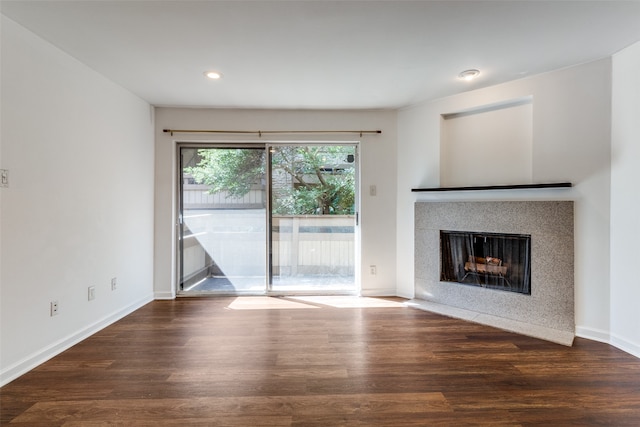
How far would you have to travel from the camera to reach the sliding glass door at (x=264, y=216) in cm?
361

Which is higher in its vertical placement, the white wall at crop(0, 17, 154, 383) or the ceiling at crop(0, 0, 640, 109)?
the ceiling at crop(0, 0, 640, 109)

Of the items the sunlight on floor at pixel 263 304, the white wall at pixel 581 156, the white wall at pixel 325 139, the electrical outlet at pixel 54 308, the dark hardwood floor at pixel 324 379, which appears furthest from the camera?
the white wall at pixel 325 139

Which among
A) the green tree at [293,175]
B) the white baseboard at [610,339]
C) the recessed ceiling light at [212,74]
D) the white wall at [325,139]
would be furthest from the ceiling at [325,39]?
the white baseboard at [610,339]

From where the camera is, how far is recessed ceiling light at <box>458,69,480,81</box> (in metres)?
2.53

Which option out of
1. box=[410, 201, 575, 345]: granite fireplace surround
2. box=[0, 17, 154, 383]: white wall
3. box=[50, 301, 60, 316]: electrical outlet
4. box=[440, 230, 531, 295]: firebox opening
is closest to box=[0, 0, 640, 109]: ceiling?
box=[0, 17, 154, 383]: white wall

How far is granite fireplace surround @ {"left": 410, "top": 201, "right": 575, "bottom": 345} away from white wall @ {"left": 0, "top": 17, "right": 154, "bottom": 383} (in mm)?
3054

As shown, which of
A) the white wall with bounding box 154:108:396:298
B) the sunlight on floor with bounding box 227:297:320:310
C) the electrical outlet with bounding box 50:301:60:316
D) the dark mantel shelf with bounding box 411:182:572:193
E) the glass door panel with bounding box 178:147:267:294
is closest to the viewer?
the electrical outlet with bounding box 50:301:60:316

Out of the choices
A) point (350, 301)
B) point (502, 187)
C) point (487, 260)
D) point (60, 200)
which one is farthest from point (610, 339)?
point (60, 200)

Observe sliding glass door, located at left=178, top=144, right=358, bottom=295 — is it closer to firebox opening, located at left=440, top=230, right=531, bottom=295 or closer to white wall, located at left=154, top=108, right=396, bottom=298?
white wall, located at left=154, top=108, right=396, bottom=298

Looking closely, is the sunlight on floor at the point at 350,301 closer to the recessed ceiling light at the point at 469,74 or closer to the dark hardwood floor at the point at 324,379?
the dark hardwood floor at the point at 324,379

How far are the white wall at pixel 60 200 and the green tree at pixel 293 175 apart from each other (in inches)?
33.2

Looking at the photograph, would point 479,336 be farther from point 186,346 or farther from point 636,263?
point 186,346

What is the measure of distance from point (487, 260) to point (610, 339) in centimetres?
104

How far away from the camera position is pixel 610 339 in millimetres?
2305
